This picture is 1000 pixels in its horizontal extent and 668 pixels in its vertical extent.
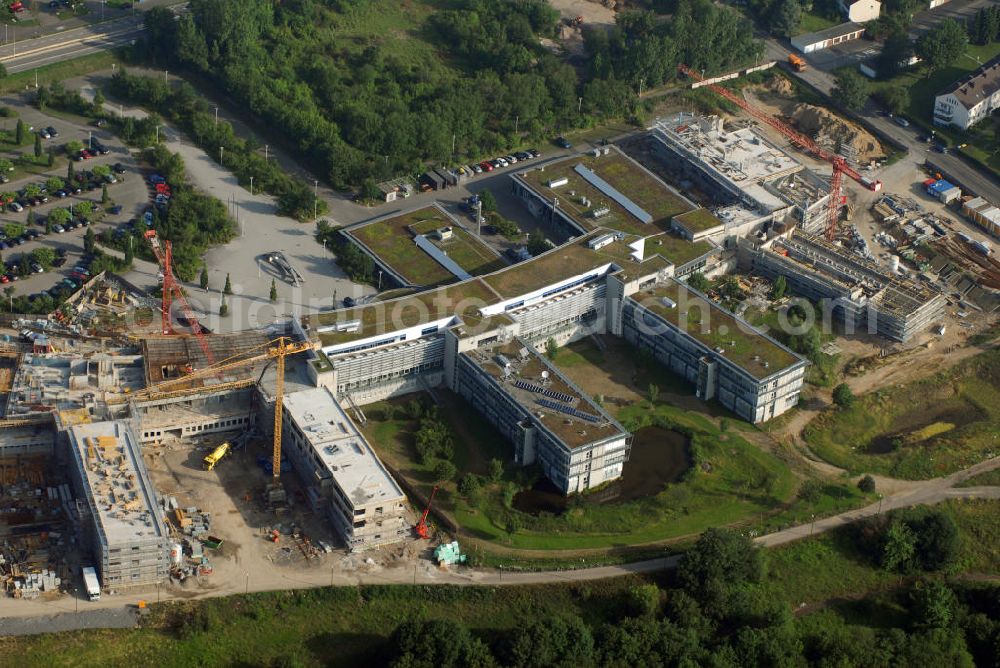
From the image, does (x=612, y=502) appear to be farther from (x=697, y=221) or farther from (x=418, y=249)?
(x=697, y=221)

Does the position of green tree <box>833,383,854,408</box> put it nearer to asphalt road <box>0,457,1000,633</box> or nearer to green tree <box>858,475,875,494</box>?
green tree <box>858,475,875,494</box>

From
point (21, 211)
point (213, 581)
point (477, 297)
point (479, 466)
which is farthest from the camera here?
point (21, 211)

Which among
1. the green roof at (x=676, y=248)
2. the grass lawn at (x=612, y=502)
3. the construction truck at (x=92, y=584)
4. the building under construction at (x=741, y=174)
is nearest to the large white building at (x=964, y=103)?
the building under construction at (x=741, y=174)

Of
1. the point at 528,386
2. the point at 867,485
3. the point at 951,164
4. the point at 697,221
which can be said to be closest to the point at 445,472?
the point at 528,386

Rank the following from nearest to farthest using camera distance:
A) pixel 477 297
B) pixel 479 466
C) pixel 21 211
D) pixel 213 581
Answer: pixel 213 581, pixel 479 466, pixel 477 297, pixel 21 211

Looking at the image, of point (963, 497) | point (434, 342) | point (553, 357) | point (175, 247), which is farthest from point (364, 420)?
point (963, 497)

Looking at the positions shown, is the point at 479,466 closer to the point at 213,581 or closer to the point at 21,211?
the point at 213,581

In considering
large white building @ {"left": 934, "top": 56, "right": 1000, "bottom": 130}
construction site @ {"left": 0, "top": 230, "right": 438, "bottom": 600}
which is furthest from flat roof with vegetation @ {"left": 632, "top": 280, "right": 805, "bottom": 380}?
large white building @ {"left": 934, "top": 56, "right": 1000, "bottom": 130}
